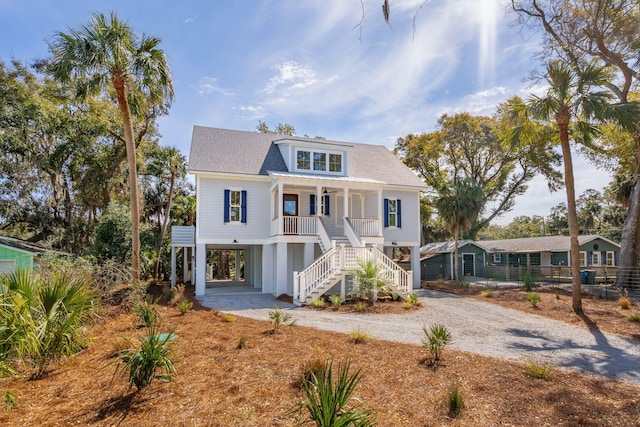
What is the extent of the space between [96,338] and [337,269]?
8.17 m

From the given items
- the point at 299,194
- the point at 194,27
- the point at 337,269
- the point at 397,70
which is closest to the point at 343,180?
the point at 299,194

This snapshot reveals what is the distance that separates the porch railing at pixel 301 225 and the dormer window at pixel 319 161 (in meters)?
3.17

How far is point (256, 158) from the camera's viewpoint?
Answer: 18.8 m

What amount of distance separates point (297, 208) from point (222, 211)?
3851 millimetres

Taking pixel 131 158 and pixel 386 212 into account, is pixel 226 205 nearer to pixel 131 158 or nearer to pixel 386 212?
pixel 131 158

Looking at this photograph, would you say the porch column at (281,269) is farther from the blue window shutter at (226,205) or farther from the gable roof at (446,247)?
the gable roof at (446,247)

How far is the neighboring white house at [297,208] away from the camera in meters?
15.0

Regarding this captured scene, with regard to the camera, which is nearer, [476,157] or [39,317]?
[39,317]

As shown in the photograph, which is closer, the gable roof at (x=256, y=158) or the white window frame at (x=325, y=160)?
the gable roof at (x=256, y=158)

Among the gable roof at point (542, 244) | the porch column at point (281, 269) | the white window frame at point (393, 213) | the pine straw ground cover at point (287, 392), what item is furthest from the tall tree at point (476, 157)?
the pine straw ground cover at point (287, 392)

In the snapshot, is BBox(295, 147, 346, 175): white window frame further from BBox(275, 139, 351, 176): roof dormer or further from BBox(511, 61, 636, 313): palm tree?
BBox(511, 61, 636, 313): palm tree

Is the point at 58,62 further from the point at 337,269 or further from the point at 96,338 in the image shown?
the point at 337,269

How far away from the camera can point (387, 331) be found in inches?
358

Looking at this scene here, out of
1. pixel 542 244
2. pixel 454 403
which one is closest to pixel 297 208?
pixel 454 403
